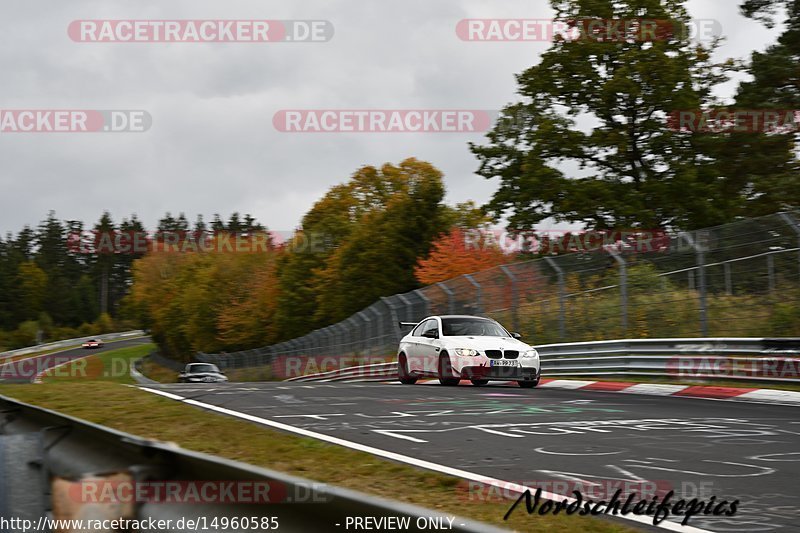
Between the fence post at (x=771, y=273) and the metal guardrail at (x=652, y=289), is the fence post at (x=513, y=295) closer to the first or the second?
the metal guardrail at (x=652, y=289)

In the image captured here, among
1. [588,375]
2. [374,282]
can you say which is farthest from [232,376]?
[588,375]

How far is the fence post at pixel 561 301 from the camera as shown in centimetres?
2053

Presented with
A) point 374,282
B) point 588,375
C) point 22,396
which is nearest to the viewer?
point 22,396

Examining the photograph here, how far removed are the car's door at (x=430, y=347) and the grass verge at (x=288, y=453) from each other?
630cm

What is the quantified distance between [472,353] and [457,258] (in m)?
34.9

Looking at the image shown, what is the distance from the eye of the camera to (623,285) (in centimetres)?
1866

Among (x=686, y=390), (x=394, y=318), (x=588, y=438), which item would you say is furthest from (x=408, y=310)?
(x=588, y=438)

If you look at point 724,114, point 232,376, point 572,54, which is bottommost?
point 232,376

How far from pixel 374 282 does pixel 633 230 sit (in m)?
29.1

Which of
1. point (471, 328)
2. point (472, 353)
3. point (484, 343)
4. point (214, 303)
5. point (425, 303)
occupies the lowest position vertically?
point (472, 353)

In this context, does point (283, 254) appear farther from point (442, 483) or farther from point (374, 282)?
point (442, 483)

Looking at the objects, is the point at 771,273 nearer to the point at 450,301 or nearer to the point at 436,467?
the point at 436,467

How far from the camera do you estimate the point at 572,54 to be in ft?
126

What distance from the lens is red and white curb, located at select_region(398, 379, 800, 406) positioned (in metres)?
13.0
